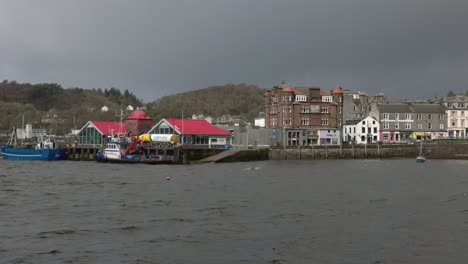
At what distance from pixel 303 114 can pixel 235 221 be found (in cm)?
7522

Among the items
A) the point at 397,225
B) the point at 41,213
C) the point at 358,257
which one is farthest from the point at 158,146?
the point at 358,257

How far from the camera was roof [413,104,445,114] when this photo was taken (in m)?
114

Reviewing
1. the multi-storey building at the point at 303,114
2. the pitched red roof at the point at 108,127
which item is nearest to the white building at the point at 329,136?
the multi-storey building at the point at 303,114

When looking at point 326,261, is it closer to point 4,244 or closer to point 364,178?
point 4,244

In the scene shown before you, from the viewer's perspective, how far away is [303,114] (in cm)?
10475

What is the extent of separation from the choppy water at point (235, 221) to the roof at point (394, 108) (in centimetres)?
6058

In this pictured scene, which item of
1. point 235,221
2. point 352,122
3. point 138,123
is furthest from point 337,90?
point 235,221

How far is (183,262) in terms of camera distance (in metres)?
22.4

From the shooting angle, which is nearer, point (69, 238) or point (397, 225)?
point (69, 238)

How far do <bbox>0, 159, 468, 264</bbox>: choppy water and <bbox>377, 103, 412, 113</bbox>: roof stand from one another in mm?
60580

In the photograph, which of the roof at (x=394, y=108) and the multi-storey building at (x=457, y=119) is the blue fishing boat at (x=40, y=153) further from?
the multi-storey building at (x=457, y=119)

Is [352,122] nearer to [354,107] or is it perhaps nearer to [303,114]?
[354,107]

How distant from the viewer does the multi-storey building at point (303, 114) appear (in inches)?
4070

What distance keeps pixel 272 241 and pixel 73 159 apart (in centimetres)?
7481
